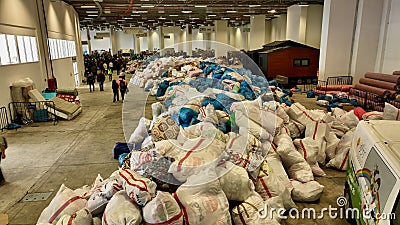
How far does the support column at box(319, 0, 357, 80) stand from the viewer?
10359mm

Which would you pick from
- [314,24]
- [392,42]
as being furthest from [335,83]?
[314,24]

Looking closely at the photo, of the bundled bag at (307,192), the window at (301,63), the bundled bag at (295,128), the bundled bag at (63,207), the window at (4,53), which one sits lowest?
the bundled bag at (307,192)

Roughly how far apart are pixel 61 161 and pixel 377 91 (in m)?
7.57

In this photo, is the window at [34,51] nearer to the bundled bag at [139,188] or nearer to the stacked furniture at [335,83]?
the bundled bag at [139,188]

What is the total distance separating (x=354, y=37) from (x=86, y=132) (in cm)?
960

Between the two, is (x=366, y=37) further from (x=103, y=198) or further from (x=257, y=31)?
(x=257, y=31)

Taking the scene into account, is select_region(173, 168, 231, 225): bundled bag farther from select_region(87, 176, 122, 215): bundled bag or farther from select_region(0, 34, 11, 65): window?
select_region(0, 34, 11, 65): window

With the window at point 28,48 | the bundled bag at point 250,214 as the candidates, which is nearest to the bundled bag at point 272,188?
the bundled bag at point 250,214

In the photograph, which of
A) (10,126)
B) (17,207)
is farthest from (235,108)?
(10,126)

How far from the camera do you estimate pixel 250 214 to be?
2645mm

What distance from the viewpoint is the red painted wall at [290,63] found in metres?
12.8

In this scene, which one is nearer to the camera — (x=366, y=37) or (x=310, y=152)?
(x=310, y=152)

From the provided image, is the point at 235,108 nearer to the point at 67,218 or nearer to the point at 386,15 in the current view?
the point at 67,218

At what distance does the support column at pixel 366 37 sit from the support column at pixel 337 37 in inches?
11.2
